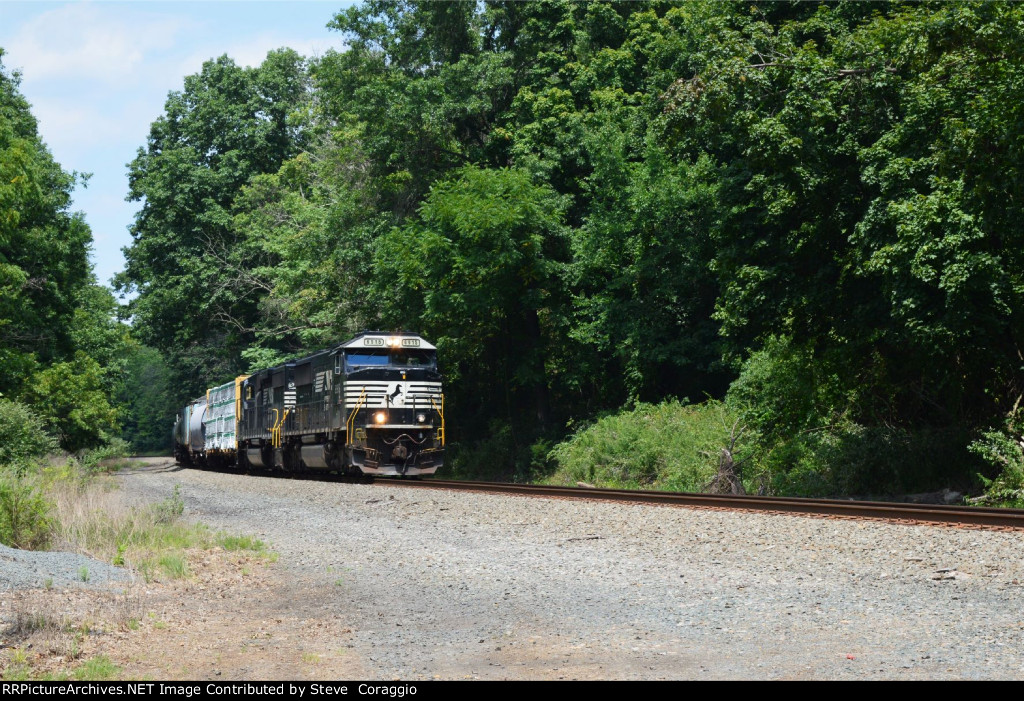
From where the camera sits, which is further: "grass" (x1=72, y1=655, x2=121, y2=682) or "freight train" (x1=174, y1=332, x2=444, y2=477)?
"freight train" (x1=174, y1=332, x2=444, y2=477)

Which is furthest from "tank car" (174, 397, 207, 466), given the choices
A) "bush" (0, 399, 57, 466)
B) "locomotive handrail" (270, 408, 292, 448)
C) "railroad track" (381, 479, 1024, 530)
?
"railroad track" (381, 479, 1024, 530)

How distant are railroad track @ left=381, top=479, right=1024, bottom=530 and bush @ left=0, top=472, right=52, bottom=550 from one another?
8.78 meters

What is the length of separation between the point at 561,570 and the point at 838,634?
150 inches

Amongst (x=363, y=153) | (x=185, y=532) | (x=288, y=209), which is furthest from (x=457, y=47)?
(x=185, y=532)

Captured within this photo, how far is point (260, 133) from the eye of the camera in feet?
179

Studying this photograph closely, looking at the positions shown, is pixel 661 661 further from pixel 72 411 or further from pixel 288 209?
pixel 288 209

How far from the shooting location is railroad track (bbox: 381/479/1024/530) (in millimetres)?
11863

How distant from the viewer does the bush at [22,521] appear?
498 inches

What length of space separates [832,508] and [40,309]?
31.7 meters

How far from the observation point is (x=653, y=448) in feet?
79.4

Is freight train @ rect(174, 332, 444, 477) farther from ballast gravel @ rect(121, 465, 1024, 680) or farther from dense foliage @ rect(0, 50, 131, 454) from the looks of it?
ballast gravel @ rect(121, 465, 1024, 680)

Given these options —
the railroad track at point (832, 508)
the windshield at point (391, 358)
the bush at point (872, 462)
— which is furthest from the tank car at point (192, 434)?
the bush at point (872, 462)

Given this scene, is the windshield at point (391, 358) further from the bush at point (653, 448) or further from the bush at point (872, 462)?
the bush at point (872, 462)

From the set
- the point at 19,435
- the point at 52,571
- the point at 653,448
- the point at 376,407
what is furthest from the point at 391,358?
the point at 52,571
